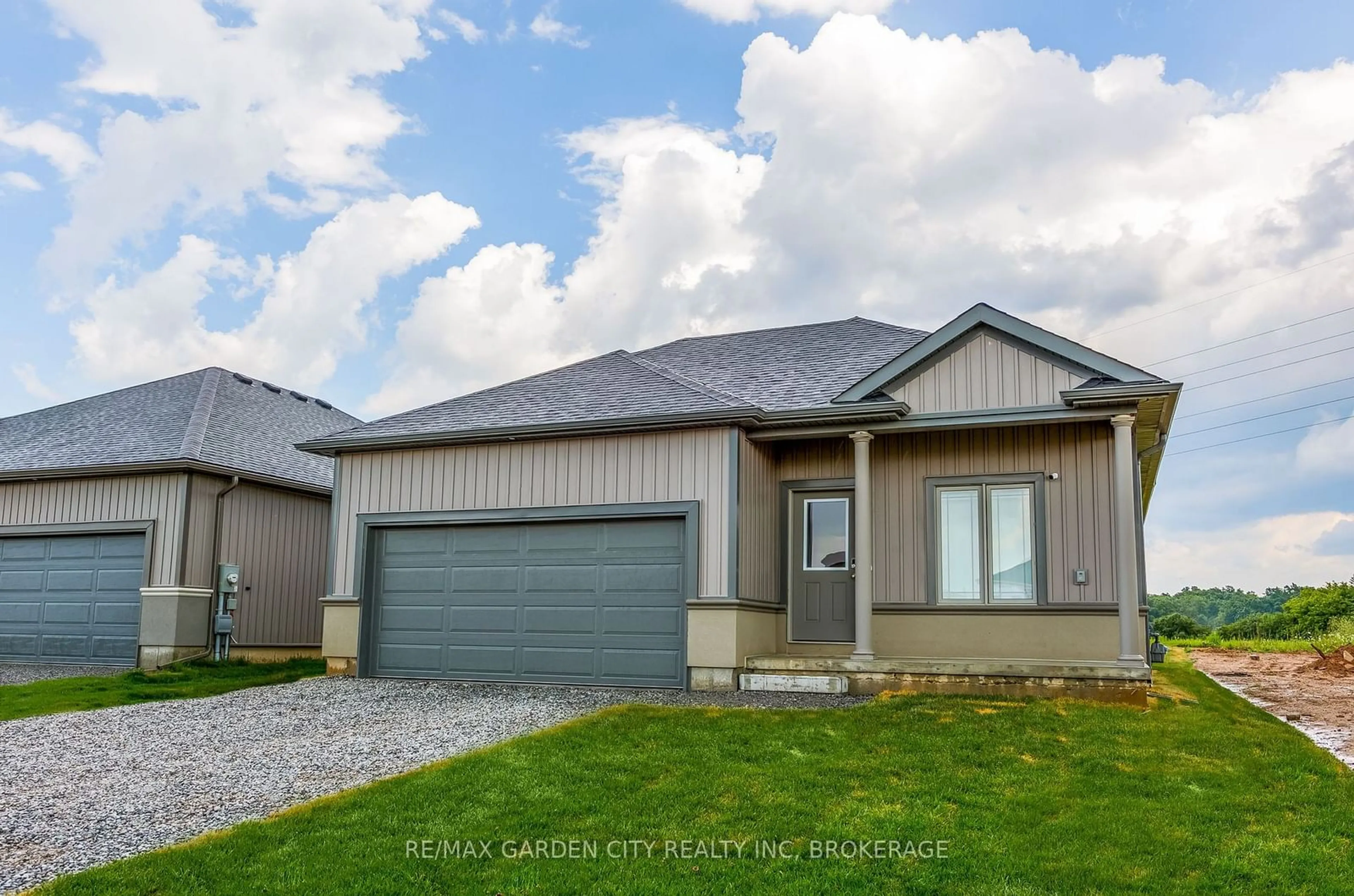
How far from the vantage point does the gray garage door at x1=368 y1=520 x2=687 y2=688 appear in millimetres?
11555

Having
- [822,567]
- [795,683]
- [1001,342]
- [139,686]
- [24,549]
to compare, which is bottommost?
[139,686]

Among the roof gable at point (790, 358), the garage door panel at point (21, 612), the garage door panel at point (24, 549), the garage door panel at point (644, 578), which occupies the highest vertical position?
the roof gable at point (790, 358)

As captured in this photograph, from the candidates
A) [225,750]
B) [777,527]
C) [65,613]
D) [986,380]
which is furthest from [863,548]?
[65,613]

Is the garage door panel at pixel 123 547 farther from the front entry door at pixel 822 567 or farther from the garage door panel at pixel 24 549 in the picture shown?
the front entry door at pixel 822 567

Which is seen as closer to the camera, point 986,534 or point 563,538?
point 986,534

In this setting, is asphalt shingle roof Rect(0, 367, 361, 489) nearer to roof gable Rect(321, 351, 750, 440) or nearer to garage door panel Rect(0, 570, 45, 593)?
garage door panel Rect(0, 570, 45, 593)

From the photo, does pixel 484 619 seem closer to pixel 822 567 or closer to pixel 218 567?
pixel 822 567

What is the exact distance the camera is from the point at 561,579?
12.0 metres

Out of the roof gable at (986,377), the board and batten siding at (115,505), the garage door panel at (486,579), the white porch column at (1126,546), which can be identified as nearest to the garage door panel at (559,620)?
the garage door panel at (486,579)

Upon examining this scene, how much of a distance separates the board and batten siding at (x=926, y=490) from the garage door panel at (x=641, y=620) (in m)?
0.87

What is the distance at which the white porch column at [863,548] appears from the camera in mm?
10945

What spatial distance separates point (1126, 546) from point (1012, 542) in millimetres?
1430

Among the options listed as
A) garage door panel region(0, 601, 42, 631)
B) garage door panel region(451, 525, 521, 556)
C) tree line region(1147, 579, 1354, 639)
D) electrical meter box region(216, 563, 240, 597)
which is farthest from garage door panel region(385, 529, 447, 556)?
tree line region(1147, 579, 1354, 639)

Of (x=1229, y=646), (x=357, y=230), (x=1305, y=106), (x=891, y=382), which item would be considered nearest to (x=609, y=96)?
(x=357, y=230)
